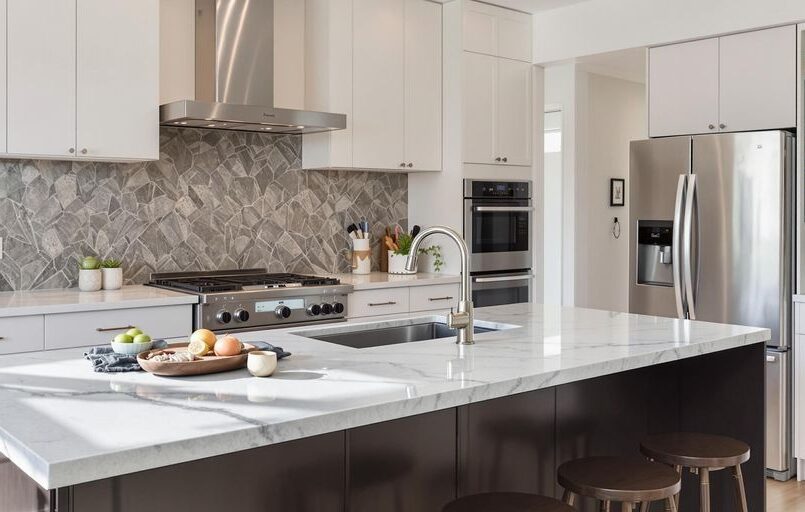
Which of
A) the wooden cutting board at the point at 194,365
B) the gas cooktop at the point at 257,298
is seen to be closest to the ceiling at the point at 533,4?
the gas cooktop at the point at 257,298

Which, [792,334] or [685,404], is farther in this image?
[792,334]

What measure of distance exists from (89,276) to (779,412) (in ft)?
11.8

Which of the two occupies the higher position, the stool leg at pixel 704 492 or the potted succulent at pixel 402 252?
the potted succulent at pixel 402 252

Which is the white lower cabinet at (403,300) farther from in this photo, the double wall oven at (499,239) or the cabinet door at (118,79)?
the cabinet door at (118,79)

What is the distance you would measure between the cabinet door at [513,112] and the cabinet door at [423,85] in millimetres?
418

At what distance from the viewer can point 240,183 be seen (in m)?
4.84

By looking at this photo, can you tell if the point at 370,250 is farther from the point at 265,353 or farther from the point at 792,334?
the point at 265,353

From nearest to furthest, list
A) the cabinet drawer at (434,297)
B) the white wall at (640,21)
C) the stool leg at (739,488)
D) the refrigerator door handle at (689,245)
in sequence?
the stool leg at (739,488), the white wall at (640,21), the refrigerator door handle at (689,245), the cabinet drawer at (434,297)

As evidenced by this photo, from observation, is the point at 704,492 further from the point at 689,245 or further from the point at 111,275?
the point at 111,275

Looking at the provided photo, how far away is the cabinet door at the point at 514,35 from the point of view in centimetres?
539

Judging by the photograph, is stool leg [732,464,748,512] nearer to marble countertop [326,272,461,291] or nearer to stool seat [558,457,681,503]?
stool seat [558,457,681,503]

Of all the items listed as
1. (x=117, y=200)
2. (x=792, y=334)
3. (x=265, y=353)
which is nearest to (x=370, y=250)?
(x=117, y=200)

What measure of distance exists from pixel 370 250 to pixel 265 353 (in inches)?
131

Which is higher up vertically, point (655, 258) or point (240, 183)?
point (240, 183)
